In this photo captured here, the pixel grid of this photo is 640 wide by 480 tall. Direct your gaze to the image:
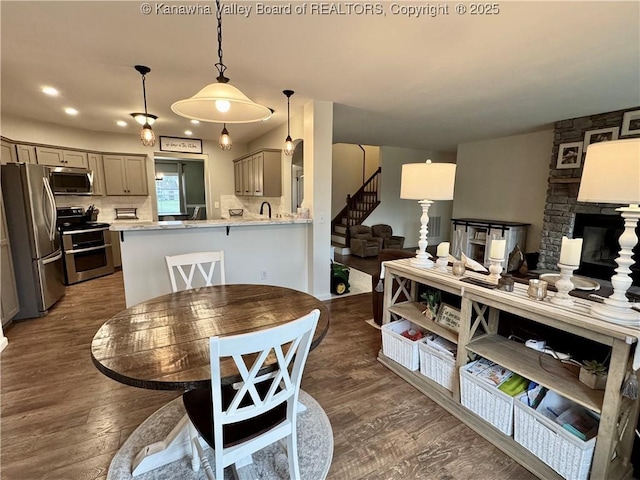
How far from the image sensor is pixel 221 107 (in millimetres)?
1798

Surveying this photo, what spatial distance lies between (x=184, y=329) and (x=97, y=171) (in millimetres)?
5231

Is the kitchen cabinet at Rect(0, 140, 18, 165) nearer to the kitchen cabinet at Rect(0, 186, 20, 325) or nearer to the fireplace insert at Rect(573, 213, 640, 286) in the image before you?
the kitchen cabinet at Rect(0, 186, 20, 325)

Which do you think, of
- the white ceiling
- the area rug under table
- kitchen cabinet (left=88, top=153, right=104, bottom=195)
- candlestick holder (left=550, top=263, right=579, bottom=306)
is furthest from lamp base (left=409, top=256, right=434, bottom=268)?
kitchen cabinet (left=88, top=153, right=104, bottom=195)

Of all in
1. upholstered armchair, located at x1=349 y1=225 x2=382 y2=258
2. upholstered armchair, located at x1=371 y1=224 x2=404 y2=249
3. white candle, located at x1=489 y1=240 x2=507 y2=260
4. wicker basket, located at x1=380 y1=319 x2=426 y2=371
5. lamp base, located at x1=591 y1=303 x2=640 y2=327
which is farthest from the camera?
upholstered armchair, located at x1=371 y1=224 x2=404 y2=249

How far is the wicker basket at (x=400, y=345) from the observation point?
7.45 ft

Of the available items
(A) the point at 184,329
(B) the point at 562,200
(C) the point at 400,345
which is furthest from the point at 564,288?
(B) the point at 562,200

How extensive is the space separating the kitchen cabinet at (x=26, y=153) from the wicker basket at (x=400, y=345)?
5.68m

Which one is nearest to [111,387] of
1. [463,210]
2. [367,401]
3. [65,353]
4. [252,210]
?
[65,353]

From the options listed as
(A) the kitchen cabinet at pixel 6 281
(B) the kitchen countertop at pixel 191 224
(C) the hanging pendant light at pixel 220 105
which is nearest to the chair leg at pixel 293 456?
(C) the hanging pendant light at pixel 220 105

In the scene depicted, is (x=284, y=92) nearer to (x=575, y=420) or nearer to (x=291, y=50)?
(x=291, y=50)

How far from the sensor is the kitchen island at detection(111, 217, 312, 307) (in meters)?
3.10

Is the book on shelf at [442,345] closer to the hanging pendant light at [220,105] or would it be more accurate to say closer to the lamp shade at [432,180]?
the lamp shade at [432,180]

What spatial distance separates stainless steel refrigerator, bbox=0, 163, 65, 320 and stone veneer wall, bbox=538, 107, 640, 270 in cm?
722

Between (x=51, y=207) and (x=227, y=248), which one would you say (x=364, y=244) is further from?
(x=51, y=207)
